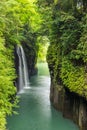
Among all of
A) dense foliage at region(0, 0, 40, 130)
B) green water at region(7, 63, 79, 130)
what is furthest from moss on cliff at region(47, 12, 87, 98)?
dense foliage at region(0, 0, 40, 130)

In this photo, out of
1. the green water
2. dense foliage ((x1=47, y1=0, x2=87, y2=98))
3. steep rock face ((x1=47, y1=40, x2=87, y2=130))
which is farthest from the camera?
the green water

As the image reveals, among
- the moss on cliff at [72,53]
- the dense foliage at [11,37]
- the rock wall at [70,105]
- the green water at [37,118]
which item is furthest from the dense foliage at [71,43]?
the dense foliage at [11,37]

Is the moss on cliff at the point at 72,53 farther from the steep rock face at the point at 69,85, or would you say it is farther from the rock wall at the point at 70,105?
the rock wall at the point at 70,105

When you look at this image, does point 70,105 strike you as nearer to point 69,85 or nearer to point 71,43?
point 69,85

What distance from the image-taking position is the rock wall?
44.9 feet

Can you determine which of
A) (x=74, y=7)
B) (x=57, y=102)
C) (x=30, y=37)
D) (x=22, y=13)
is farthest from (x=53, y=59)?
(x=30, y=37)

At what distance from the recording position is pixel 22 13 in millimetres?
25141

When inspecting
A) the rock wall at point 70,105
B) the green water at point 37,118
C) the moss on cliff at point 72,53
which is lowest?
the green water at point 37,118

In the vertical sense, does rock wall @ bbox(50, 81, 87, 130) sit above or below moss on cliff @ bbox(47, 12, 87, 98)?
below

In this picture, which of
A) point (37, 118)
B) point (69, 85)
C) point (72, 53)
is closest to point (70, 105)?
point (69, 85)

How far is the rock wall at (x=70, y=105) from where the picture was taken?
1369 cm

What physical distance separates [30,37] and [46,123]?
16896 millimetres

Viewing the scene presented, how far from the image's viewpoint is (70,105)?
51.9 feet

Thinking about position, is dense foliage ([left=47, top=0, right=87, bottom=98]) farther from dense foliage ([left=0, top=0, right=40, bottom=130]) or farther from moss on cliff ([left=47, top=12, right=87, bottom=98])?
dense foliage ([left=0, top=0, right=40, bottom=130])
